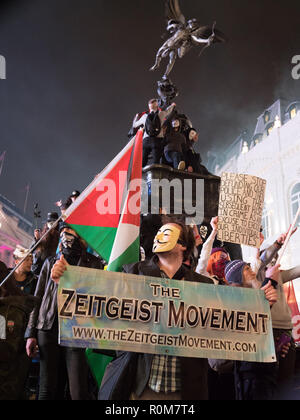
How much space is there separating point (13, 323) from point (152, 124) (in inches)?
242

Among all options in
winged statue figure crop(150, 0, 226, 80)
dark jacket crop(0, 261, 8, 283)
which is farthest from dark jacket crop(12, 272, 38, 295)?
winged statue figure crop(150, 0, 226, 80)

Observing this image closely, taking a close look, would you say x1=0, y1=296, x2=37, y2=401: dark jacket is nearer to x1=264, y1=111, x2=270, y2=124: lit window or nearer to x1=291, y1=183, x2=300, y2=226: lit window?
x1=291, y1=183, x2=300, y2=226: lit window

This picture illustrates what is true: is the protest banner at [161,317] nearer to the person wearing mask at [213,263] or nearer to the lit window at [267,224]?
the person wearing mask at [213,263]

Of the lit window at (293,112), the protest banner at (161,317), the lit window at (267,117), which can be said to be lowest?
the protest banner at (161,317)

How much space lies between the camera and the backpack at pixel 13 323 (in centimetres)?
346

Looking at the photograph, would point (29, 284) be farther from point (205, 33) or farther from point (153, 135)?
point (205, 33)

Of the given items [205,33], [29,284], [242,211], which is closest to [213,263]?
[242,211]

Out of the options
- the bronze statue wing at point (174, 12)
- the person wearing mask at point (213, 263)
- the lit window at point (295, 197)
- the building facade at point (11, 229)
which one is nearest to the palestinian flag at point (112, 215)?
the person wearing mask at point (213, 263)

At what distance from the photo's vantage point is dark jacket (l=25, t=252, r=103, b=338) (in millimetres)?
3727

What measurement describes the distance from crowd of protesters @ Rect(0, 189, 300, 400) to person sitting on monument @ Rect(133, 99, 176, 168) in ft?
15.9

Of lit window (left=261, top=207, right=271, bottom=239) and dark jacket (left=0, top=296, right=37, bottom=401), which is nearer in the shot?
dark jacket (left=0, top=296, right=37, bottom=401)

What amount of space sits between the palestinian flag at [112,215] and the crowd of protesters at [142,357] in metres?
0.20
